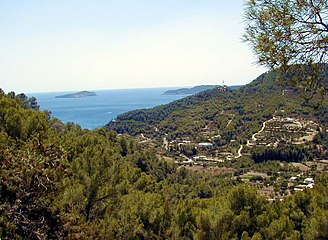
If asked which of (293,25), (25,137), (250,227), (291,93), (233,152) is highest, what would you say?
(293,25)

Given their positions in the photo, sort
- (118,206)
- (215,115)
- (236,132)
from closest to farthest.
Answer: (118,206) → (236,132) → (215,115)

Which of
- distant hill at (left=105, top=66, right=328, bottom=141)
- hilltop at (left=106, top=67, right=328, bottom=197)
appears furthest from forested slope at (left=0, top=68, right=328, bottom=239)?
distant hill at (left=105, top=66, right=328, bottom=141)

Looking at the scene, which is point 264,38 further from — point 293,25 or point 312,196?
point 312,196

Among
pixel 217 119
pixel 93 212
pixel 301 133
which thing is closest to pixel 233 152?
pixel 301 133

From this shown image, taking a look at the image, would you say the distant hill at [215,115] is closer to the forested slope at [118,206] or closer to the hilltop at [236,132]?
the hilltop at [236,132]

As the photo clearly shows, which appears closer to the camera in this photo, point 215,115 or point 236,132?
point 236,132

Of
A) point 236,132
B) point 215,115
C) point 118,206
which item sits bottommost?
point 236,132

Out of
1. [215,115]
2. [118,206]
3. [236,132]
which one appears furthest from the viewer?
[215,115]

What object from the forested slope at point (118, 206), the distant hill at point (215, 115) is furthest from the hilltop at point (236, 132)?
the forested slope at point (118, 206)

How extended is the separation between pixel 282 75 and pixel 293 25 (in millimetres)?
461

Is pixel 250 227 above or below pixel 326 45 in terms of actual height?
below

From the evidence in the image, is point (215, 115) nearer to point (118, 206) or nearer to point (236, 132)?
point (236, 132)

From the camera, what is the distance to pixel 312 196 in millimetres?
11492

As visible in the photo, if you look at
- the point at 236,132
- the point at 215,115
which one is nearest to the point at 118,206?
the point at 236,132
